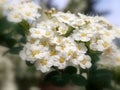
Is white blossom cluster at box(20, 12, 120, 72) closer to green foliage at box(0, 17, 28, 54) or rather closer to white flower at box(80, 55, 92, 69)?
white flower at box(80, 55, 92, 69)

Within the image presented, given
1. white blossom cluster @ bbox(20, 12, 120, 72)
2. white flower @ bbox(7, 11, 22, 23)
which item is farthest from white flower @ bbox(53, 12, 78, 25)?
white flower @ bbox(7, 11, 22, 23)

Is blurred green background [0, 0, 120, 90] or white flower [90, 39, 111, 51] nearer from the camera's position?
white flower [90, 39, 111, 51]

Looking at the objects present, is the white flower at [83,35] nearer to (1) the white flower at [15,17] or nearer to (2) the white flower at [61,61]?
(2) the white flower at [61,61]

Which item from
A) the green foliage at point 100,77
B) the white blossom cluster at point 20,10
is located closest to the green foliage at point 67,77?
the green foliage at point 100,77

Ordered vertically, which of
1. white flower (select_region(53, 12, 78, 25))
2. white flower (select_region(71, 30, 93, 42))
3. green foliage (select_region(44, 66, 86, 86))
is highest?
white flower (select_region(53, 12, 78, 25))

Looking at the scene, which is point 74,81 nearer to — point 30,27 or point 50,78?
point 50,78

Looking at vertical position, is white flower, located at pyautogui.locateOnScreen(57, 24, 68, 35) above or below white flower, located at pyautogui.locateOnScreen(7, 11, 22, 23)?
below
